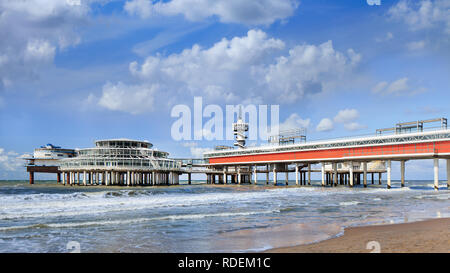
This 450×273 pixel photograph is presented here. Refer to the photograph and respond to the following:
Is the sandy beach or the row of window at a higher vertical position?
the row of window

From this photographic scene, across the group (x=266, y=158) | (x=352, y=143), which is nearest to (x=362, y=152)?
(x=352, y=143)

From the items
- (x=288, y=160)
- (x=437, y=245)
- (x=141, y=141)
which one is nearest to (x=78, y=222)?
(x=437, y=245)

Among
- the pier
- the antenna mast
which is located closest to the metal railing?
the pier

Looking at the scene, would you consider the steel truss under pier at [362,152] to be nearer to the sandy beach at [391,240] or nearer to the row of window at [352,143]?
the row of window at [352,143]

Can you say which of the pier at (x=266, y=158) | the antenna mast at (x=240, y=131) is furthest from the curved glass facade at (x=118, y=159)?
the antenna mast at (x=240, y=131)

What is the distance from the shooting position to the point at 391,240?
407 inches

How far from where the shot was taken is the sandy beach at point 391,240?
29.5 ft

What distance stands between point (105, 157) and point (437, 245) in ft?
245

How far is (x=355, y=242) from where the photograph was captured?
33.5 feet

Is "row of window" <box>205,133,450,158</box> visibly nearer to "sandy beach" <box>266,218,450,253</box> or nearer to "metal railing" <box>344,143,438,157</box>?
"metal railing" <box>344,143,438,157</box>

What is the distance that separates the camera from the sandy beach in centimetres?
900

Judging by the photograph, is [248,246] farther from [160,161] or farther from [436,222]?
[160,161]

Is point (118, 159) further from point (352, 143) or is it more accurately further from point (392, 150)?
point (392, 150)

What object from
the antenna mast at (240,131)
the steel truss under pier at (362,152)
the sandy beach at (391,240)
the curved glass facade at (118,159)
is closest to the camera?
the sandy beach at (391,240)
